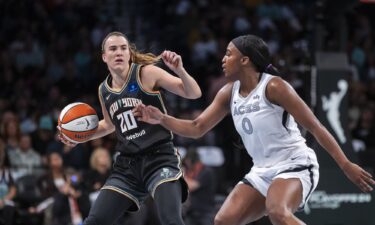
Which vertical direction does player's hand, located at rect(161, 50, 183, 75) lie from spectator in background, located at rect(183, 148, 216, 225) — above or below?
above

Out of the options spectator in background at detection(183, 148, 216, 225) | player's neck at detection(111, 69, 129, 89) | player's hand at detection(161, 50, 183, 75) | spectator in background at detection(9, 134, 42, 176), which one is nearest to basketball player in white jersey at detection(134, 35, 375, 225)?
player's hand at detection(161, 50, 183, 75)

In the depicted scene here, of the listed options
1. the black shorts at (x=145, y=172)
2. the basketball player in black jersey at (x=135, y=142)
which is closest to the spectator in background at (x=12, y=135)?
the basketball player in black jersey at (x=135, y=142)

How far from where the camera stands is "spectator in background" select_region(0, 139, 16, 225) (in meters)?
9.26

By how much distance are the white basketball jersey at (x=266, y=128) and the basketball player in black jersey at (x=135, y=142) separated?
42 centimetres

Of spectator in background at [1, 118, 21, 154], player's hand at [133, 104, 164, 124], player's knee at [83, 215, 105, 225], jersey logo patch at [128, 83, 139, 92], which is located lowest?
spectator in background at [1, 118, 21, 154]

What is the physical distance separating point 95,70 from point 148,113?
8.04 m

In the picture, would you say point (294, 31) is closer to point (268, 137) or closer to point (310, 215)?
point (310, 215)

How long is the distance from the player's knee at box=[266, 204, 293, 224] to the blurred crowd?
13.1 feet

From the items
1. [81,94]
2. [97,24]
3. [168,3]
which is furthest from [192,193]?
[168,3]

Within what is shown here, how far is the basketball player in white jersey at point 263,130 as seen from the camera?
5688mm

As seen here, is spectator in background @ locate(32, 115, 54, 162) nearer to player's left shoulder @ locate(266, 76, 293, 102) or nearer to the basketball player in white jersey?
the basketball player in white jersey

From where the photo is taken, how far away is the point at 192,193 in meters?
10.2

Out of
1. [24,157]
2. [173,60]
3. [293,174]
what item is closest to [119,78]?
[173,60]

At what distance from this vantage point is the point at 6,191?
9695 millimetres
